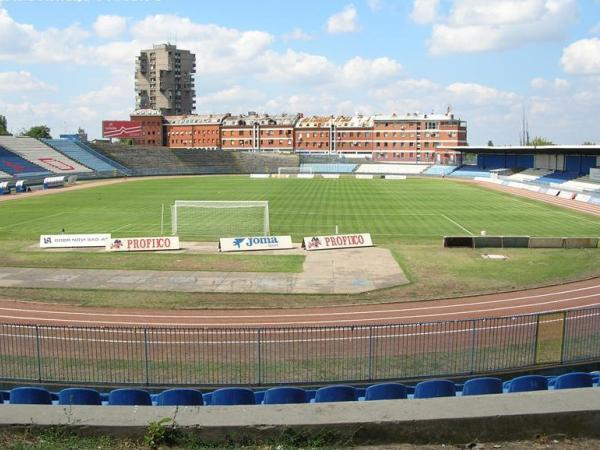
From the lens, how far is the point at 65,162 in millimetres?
105875

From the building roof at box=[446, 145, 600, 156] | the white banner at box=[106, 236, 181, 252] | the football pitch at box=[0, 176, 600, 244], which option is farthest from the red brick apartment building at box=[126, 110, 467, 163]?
the white banner at box=[106, 236, 181, 252]

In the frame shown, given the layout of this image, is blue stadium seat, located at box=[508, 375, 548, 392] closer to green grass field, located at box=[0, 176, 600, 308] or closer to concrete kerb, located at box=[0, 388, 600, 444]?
concrete kerb, located at box=[0, 388, 600, 444]

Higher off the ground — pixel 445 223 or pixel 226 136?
pixel 226 136

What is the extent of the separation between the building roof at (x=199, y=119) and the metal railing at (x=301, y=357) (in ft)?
520

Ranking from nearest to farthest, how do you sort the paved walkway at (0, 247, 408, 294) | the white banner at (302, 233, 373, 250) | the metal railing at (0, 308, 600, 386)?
1. the metal railing at (0, 308, 600, 386)
2. the paved walkway at (0, 247, 408, 294)
3. the white banner at (302, 233, 373, 250)

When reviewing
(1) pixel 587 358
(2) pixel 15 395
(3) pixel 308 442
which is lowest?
(1) pixel 587 358

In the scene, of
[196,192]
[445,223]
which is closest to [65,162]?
[196,192]

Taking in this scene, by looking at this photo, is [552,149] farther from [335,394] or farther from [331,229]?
[335,394]

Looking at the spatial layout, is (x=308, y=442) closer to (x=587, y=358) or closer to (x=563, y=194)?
(x=587, y=358)

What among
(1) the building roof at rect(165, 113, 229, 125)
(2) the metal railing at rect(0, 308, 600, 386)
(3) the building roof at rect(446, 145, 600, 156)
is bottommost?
(2) the metal railing at rect(0, 308, 600, 386)

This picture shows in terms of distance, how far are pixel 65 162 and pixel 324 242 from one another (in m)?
82.0

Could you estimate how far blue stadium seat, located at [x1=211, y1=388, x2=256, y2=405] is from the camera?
11.5 m

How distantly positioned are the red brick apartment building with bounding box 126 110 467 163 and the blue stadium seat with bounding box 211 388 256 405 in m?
134

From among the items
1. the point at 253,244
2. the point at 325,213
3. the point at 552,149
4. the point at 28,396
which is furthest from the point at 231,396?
the point at 552,149
